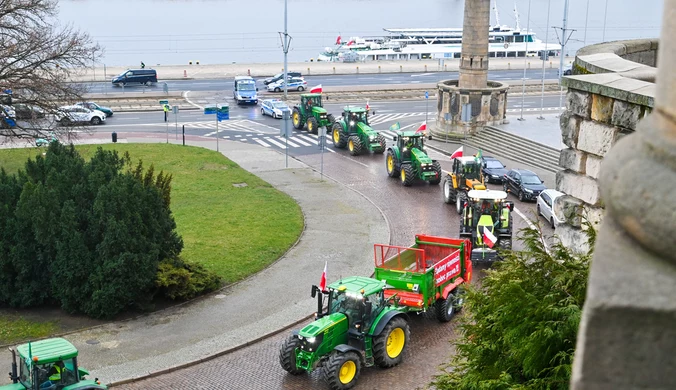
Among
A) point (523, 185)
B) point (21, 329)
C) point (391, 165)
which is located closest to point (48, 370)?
point (21, 329)

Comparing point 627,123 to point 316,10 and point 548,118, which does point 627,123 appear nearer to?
point 548,118

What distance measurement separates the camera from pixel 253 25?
158 m

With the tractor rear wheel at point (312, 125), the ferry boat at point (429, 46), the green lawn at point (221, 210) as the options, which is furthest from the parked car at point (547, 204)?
the ferry boat at point (429, 46)

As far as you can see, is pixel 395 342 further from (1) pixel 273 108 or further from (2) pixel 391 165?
(1) pixel 273 108

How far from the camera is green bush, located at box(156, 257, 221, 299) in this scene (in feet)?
70.8

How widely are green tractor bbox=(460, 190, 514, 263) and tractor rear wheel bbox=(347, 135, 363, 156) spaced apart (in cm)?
1570

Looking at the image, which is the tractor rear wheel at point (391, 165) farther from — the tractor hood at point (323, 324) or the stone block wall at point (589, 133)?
the stone block wall at point (589, 133)

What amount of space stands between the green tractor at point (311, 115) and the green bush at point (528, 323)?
36.1 m

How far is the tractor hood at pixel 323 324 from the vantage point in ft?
55.6

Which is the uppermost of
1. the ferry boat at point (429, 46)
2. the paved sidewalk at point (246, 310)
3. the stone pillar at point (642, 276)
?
the stone pillar at point (642, 276)

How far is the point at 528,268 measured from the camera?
36.6 ft

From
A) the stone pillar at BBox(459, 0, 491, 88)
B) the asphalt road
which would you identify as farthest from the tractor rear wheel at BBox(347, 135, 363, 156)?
the asphalt road

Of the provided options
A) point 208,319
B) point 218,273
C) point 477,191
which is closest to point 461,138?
point 477,191

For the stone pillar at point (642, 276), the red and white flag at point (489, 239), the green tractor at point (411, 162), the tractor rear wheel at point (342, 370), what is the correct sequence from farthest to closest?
1. the green tractor at point (411, 162)
2. the red and white flag at point (489, 239)
3. the tractor rear wheel at point (342, 370)
4. the stone pillar at point (642, 276)
